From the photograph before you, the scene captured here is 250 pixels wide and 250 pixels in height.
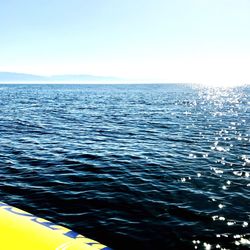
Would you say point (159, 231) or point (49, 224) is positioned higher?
point (49, 224)

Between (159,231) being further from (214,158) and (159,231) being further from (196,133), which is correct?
(196,133)

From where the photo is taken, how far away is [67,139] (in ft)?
85.0

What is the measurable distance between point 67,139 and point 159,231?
55.2 ft

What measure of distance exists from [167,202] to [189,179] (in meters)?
3.50

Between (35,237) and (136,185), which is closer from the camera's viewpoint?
(35,237)

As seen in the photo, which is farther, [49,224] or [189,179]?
[189,179]

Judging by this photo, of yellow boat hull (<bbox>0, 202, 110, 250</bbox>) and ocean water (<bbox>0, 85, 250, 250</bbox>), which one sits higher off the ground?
yellow boat hull (<bbox>0, 202, 110, 250</bbox>)

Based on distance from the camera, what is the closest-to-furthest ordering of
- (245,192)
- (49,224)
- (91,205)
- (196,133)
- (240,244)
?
(49,224) < (240,244) < (91,205) < (245,192) < (196,133)

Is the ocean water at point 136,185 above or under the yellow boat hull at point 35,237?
under

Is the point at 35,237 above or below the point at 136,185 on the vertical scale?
above

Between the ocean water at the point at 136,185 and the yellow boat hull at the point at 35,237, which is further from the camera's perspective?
the ocean water at the point at 136,185

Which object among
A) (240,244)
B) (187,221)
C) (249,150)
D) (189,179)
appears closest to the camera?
(240,244)

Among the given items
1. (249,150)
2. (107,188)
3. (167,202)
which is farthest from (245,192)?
(249,150)

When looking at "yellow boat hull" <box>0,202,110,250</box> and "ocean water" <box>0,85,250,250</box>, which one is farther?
"ocean water" <box>0,85,250,250</box>
